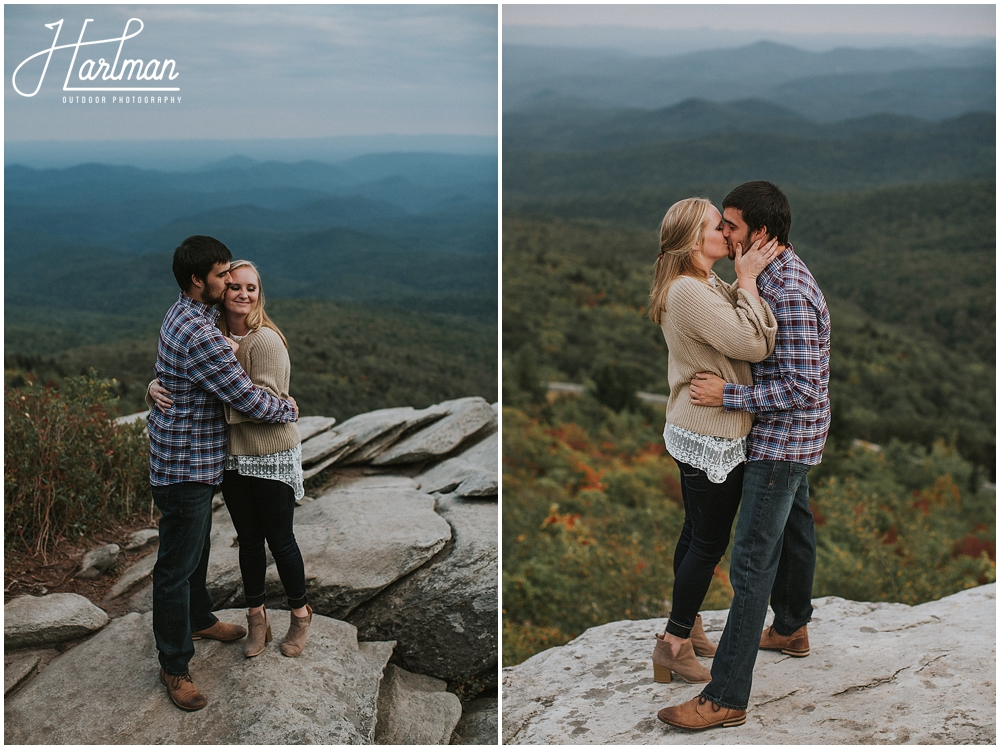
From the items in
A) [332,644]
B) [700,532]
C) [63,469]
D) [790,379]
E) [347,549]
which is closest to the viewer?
[790,379]

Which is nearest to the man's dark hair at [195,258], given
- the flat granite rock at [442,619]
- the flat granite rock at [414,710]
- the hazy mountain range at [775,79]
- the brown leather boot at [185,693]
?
the brown leather boot at [185,693]

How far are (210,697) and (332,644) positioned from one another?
488 mm

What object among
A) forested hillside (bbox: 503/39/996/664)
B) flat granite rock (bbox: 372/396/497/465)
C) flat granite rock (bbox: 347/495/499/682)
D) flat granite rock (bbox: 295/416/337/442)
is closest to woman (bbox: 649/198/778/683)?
flat granite rock (bbox: 347/495/499/682)

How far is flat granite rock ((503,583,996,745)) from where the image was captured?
2.67 metres

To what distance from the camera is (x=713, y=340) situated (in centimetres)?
238

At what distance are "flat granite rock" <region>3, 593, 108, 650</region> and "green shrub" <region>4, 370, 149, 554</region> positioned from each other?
47 centimetres

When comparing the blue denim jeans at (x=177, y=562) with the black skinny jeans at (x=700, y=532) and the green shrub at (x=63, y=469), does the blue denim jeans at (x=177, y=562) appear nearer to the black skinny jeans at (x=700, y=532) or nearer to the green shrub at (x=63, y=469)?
the green shrub at (x=63, y=469)

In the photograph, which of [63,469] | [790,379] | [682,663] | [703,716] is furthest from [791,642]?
[63,469]

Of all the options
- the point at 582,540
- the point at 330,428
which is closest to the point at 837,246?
the point at 582,540

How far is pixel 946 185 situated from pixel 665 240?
1029 inches

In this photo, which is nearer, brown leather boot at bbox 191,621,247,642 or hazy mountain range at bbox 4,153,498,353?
brown leather boot at bbox 191,621,247,642

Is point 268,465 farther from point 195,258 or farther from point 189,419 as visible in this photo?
point 195,258

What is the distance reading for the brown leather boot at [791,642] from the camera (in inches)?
120

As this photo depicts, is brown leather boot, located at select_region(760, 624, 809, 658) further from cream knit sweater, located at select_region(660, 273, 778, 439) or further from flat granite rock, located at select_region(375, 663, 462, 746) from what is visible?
flat granite rock, located at select_region(375, 663, 462, 746)
